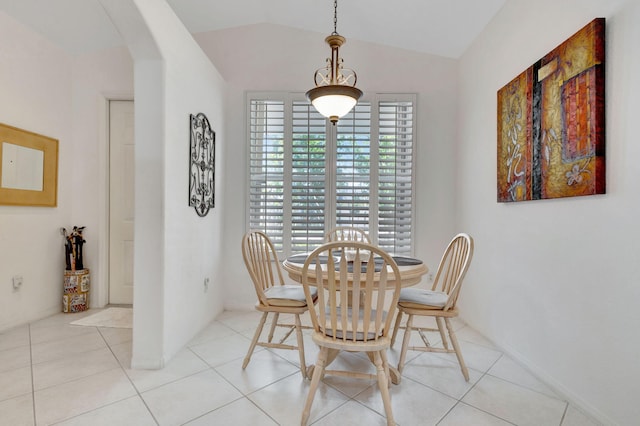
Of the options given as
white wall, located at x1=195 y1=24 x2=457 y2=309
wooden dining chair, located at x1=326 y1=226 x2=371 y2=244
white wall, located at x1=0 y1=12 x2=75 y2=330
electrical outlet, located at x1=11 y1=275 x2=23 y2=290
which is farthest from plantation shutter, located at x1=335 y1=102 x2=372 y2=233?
electrical outlet, located at x1=11 y1=275 x2=23 y2=290

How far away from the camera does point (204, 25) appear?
334 centimetres

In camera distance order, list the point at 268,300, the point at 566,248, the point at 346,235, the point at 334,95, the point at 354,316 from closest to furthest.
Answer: the point at 354,316 → the point at 566,248 → the point at 334,95 → the point at 268,300 → the point at 346,235

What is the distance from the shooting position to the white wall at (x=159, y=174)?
202 centimetres

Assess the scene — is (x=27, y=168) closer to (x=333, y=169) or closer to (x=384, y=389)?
(x=333, y=169)

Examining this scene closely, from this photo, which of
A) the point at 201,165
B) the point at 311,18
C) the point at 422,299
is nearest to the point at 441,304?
the point at 422,299

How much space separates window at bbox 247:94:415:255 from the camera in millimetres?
3406

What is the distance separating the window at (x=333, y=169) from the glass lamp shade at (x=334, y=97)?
1296 millimetres

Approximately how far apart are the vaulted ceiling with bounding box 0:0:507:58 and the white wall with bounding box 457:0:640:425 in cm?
31

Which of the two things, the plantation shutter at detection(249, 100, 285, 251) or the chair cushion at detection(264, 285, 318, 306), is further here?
the plantation shutter at detection(249, 100, 285, 251)

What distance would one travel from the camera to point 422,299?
207 centimetres

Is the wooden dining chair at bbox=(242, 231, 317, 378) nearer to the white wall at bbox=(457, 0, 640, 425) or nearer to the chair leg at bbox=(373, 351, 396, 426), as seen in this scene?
the chair leg at bbox=(373, 351, 396, 426)

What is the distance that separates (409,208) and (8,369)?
11.3 ft

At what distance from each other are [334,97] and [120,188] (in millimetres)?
2726

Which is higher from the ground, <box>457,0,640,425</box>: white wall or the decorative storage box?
<box>457,0,640,425</box>: white wall
